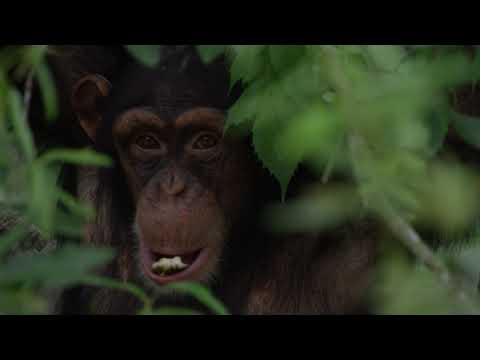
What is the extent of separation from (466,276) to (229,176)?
1169 millimetres

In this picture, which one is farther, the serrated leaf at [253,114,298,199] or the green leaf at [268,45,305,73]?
the serrated leaf at [253,114,298,199]

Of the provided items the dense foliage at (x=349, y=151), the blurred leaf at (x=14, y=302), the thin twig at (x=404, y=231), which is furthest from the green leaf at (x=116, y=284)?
the thin twig at (x=404, y=231)

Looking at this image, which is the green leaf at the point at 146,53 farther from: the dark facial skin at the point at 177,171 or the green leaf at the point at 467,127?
the dark facial skin at the point at 177,171

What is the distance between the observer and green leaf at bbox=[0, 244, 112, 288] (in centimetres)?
136

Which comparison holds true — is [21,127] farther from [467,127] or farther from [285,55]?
[467,127]

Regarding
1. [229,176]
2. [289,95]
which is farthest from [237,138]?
[289,95]

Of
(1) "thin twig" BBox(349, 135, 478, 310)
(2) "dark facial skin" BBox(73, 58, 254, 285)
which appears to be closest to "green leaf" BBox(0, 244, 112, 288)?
(1) "thin twig" BBox(349, 135, 478, 310)

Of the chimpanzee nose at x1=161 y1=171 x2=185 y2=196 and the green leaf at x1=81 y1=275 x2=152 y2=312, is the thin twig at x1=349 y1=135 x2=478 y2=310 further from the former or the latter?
the chimpanzee nose at x1=161 y1=171 x2=185 y2=196

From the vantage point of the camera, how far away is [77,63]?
158 inches

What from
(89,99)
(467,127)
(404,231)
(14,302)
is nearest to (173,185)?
(89,99)

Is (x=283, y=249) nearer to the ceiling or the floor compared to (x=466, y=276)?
nearer to the floor

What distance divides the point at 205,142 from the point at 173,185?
340 millimetres

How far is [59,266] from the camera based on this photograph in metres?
1.39

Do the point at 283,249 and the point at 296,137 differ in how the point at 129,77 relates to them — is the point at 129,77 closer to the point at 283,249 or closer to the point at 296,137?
the point at 283,249
